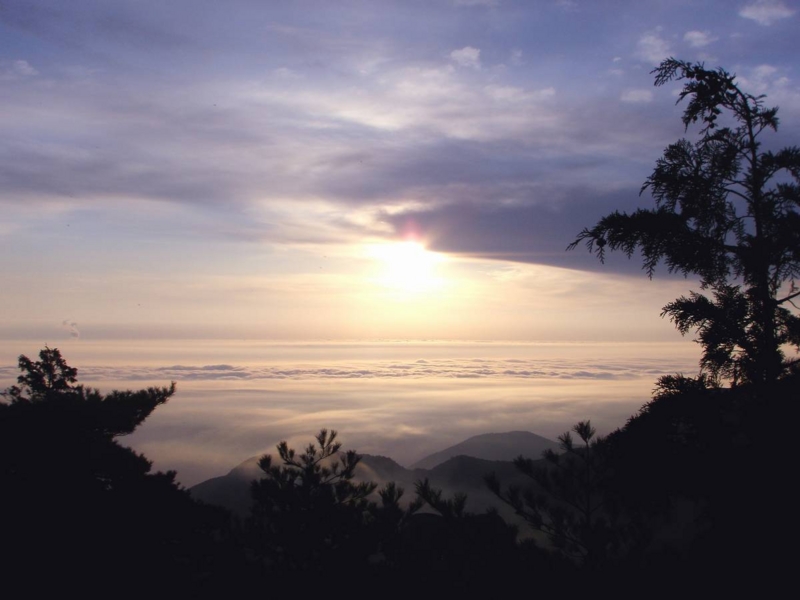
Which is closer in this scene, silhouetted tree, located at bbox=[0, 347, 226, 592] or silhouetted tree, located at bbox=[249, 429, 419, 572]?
silhouetted tree, located at bbox=[249, 429, 419, 572]

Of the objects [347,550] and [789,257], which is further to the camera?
[347,550]

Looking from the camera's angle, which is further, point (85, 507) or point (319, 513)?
point (85, 507)

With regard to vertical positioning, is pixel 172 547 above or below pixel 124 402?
below

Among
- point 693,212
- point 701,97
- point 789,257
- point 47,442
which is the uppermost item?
point 701,97

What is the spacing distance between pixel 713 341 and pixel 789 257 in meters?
1.56

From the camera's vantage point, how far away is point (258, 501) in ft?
63.7

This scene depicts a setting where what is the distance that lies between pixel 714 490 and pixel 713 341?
87.8 inches

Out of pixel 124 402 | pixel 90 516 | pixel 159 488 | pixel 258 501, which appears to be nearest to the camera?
pixel 258 501

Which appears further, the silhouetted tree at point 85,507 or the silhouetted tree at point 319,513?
the silhouetted tree at point 85,507

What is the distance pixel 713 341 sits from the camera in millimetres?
8586

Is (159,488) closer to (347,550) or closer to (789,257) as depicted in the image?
(347,550)

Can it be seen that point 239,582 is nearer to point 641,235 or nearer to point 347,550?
point 347,550

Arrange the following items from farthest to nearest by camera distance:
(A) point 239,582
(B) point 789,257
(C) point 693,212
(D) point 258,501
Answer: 1. (D) point 258,501
2. (A) point 239,582
3. (C) point 693,212
4. (B) point 789,257

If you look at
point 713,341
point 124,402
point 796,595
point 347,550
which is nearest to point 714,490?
point 796,595
